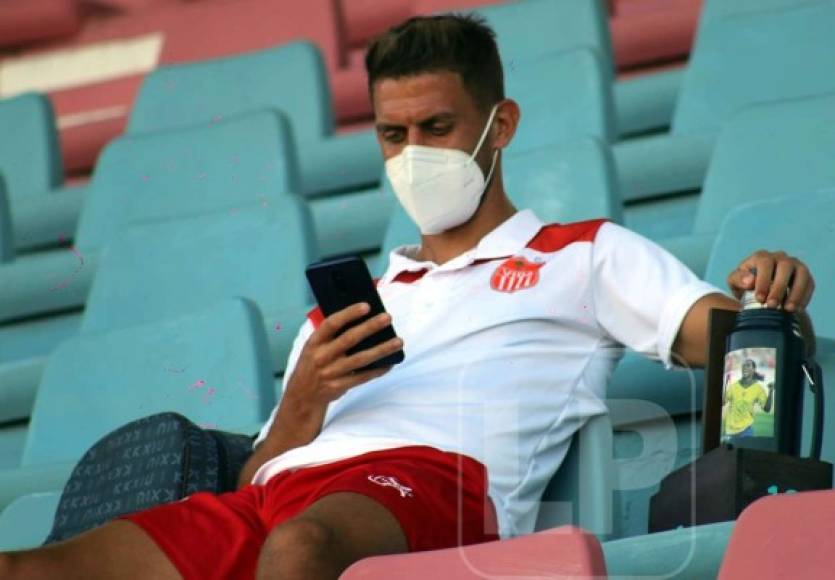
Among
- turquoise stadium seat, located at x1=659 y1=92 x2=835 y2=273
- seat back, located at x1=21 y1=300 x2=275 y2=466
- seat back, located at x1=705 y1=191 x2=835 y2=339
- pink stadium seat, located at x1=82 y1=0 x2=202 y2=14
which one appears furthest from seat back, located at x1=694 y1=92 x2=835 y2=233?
pink stadium seat, located at x1=82 y1=0 x2=202 y2=14

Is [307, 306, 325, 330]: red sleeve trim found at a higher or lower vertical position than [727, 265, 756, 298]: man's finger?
lower

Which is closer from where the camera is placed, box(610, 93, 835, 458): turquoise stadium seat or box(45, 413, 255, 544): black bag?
box(45, 413, 255, 544): black bag

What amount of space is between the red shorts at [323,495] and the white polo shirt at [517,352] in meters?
0.04

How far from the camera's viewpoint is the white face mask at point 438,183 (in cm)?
210

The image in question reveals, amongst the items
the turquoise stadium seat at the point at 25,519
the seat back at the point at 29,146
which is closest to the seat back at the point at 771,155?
the turquoise stadium seat at the point at 25,519

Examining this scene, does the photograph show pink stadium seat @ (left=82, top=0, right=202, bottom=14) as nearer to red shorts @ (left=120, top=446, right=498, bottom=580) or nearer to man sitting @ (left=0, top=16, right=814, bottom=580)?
man sitting @ (left=0, top=16, right=814, bottom=580)

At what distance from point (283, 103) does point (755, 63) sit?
1.07 meters

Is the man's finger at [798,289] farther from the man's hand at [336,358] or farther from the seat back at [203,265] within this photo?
the seat back at [203,265]

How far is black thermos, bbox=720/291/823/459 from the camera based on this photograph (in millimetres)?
1722

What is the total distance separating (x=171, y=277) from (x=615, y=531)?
1.18m

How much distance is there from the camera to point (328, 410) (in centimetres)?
204

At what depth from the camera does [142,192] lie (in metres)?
3.39

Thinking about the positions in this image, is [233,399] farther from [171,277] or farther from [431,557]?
[431,557]

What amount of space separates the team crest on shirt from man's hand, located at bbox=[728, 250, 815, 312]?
0.26 m
